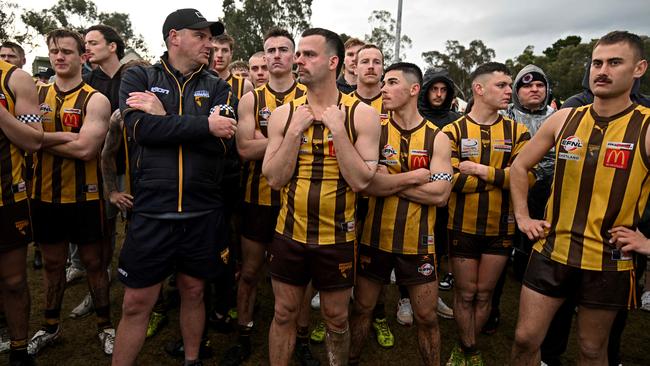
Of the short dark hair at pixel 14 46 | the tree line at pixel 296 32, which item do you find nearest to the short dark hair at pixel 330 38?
the short dark hair at pixel 14 46

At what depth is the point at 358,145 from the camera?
8.86ft

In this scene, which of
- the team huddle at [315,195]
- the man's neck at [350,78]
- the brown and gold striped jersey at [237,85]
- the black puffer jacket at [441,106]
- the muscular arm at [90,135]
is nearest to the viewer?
the team huddle at [315,195]

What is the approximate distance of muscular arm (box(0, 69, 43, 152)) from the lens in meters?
2.78

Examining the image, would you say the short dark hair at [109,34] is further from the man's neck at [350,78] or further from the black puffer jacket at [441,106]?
the black puffer jacket at [441,106]

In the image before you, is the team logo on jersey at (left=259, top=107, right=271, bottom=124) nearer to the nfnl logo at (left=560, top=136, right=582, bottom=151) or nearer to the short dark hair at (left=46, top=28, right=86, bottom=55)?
the short dark hair at (left=46, top=28, right=86, bottom=55)

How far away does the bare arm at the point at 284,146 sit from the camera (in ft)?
8.60

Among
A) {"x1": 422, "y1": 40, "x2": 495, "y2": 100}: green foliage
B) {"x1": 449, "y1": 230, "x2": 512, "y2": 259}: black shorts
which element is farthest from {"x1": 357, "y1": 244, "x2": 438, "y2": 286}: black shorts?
{"x1": 422, "y1": 40, "x2": 495, "y2": 100}: green foliage

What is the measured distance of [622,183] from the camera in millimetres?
2465

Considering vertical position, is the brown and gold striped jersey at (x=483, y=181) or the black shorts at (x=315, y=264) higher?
the brown and gold striped jersey at (x=483, y=181)

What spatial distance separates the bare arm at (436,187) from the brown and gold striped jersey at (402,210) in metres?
0.06

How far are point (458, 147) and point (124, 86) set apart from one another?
2.84 meters

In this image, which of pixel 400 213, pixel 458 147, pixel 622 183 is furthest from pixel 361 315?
pixel 622 183

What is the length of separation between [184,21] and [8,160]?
167 cm

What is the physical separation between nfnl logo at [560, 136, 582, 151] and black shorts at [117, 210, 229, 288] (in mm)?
2568
